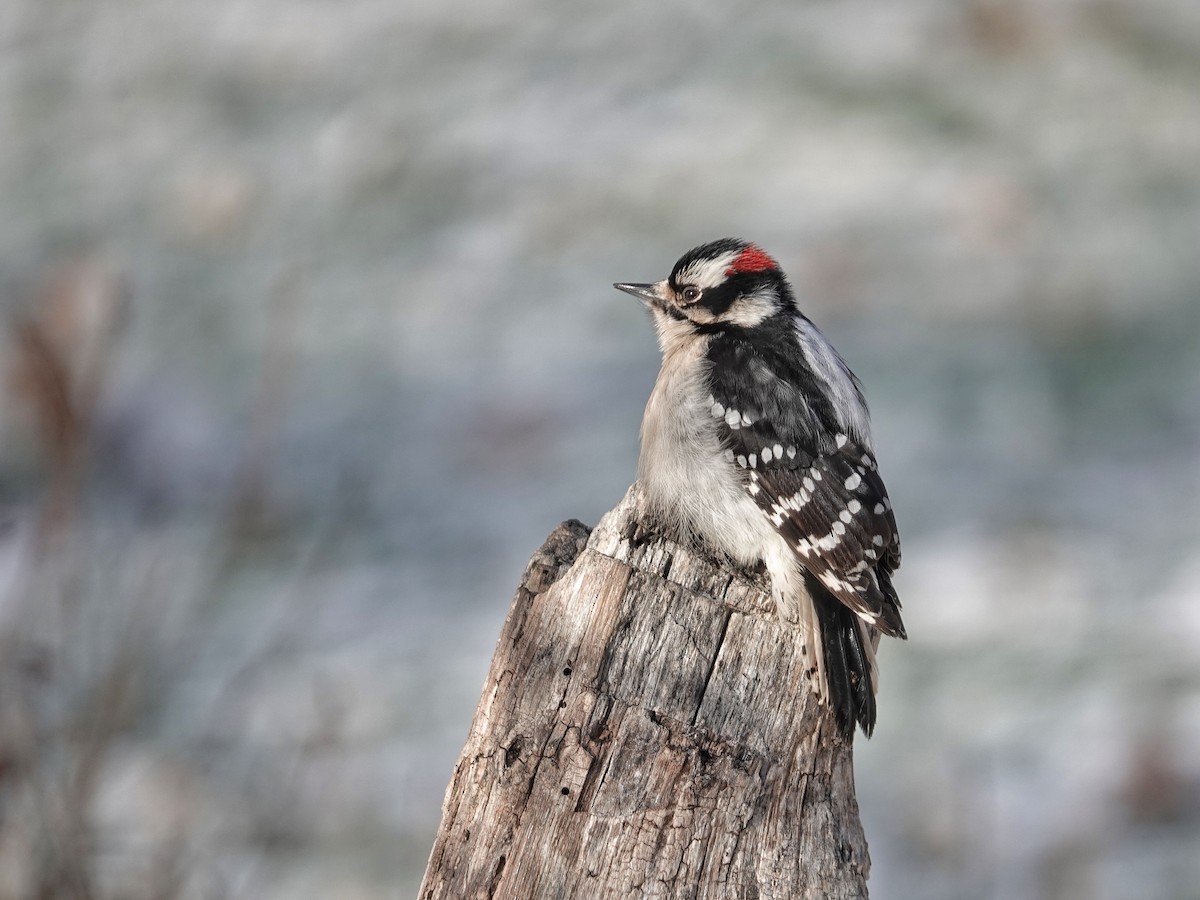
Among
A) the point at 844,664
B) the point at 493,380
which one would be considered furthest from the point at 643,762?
the point at 493,380

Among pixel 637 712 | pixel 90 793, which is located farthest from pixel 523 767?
pixel 90 793

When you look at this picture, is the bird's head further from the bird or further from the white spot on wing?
the white spot on wing

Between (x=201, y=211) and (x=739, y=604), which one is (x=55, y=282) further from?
(x=739, y=604)

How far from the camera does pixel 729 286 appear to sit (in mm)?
3814

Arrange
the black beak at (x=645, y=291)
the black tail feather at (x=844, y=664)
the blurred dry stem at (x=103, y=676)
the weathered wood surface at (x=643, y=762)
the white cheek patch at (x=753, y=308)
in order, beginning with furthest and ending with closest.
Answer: the black beak at (x=645, y=291), the white cheek patch at (x=753, y=308), the blurred dry stem at (x=103, y=676), the black tail feather at (x=844, y=664), the weathered wood surface at (x=643, y=762)

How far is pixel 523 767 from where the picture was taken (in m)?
Result: 2.17

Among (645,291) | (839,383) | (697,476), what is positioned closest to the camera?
(697,476)

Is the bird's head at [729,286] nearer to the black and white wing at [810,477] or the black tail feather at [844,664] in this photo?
the black and white wing at [810,477]

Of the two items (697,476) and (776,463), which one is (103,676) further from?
(776,463)

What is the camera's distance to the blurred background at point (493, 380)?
396 cm

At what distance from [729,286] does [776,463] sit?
31.2 inches

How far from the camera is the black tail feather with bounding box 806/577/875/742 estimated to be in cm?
234

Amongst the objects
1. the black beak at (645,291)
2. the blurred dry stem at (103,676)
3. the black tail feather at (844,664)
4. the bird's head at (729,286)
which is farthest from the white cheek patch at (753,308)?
the blurred dry stem at (103,676)

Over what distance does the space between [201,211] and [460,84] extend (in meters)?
1.73
